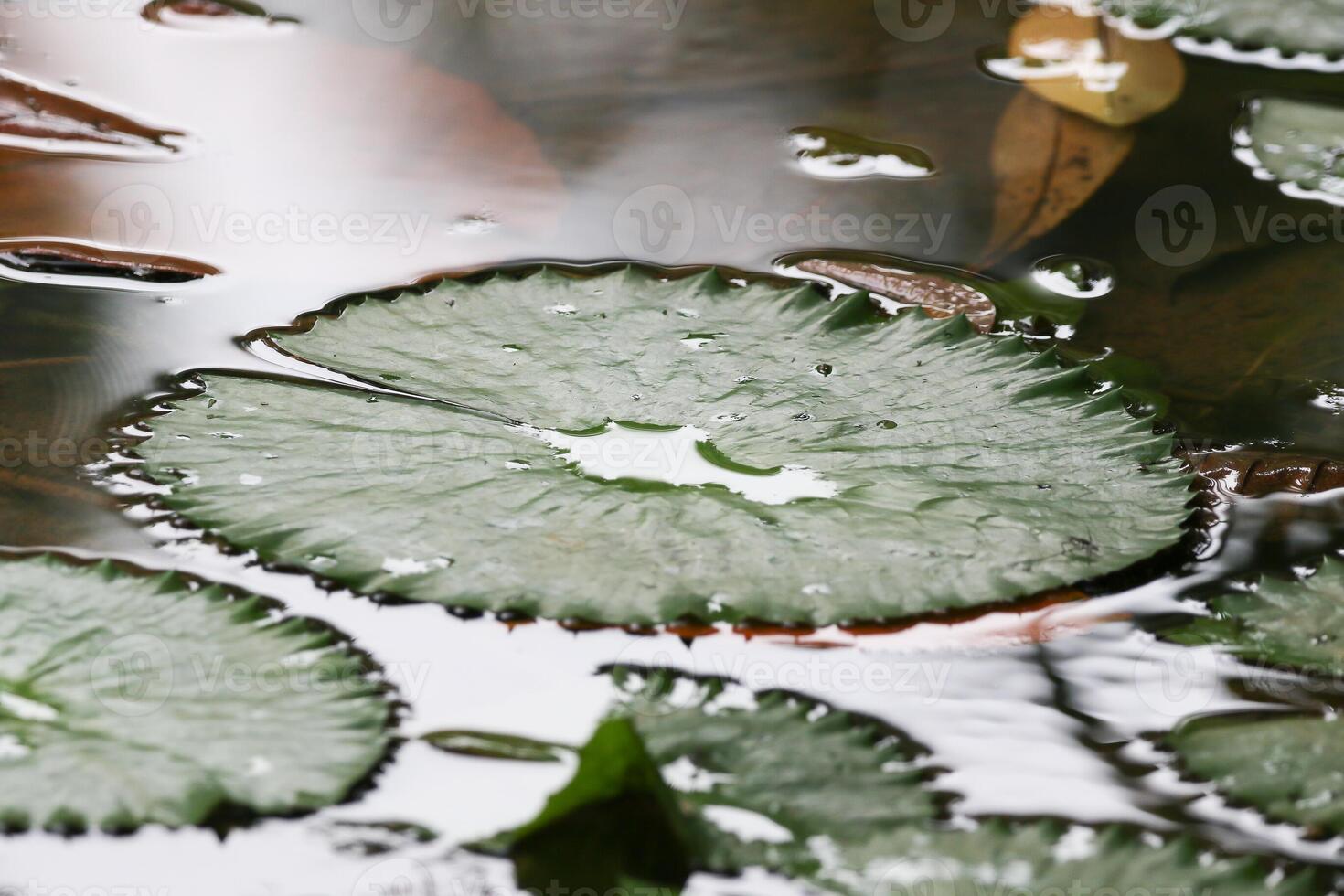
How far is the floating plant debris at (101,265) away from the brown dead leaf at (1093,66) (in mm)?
1337

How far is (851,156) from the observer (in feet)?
6.01

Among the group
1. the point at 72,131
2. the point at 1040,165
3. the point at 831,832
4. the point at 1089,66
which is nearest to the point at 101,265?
the point at 72,131

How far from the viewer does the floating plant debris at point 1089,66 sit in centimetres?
192

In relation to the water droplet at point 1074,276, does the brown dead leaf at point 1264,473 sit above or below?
below

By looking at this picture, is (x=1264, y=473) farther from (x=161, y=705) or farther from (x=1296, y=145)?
(x=161, y=705)

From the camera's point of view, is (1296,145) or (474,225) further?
(1296,145)

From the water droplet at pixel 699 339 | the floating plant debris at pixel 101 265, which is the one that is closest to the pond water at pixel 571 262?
the floating plant debris at pixel 101 265

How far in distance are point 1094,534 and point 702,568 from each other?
1.16ft

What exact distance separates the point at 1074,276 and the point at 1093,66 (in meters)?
0.65

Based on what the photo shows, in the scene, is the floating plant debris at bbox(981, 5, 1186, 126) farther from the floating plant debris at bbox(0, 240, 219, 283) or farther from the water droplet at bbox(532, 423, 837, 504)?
the floating plant debris at bbox(0, 240, 219, 283)

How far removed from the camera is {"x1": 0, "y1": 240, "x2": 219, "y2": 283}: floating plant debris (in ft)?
4.96

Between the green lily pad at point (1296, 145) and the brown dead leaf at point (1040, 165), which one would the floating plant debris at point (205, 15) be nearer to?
the brown dead leaf at point (1040, 165)

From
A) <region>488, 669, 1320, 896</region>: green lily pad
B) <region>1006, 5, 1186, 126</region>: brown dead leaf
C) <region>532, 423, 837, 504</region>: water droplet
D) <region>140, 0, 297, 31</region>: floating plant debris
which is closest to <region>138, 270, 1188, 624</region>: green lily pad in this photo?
<region>532, 423, 837, 504</region>: water droplet

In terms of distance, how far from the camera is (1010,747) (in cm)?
92
